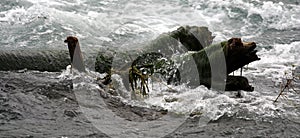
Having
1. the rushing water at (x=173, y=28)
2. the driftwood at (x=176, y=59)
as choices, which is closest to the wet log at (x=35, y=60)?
the driftwood at (x=176, y=59)

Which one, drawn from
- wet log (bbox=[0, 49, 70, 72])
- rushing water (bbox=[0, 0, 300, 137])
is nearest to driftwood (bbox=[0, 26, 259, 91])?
wet log (bbox=[0, 49, 70, 72])

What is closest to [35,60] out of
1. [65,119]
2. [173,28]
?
[65,119]

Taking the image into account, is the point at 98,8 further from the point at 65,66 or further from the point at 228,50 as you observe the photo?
the point at 228,50

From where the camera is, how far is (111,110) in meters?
4.84

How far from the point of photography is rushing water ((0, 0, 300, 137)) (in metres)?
5.07

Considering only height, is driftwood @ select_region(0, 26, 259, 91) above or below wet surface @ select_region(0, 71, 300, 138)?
above

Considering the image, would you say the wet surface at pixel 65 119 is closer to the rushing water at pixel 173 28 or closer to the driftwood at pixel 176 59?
the rushing water at pixel 173 28

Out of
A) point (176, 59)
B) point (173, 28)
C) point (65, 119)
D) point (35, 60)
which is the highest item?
point (173, 28)

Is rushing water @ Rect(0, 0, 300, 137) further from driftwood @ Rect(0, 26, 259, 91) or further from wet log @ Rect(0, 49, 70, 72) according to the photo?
wet log @ Rect(0, 49, 70, 72)

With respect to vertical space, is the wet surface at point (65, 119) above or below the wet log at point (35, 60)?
below

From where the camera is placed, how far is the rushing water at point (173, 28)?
→ 5.07m

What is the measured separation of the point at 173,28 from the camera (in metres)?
11.4

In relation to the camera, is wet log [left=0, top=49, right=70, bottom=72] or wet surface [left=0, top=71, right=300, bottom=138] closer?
wet surface [left=0, top=71, right=300, bottom=138]

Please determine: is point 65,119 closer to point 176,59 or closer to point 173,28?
point 176,59
